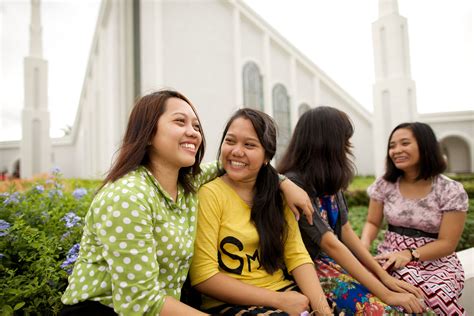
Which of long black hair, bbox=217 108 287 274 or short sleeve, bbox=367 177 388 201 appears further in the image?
short sleeve, bbox=367 177 388 201

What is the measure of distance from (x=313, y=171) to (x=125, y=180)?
115 centimetres

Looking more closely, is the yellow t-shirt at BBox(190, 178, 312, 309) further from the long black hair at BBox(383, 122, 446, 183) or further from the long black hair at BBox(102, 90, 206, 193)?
the long black hair at BBox(383, 122, 446, 183)

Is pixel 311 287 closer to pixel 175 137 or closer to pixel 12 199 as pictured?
Result: pixel 175 137

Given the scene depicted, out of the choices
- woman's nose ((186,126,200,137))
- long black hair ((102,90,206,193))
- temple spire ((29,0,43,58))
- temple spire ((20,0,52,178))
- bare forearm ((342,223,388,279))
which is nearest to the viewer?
long black hair ((102,90,206,193))

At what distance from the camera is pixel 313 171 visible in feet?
6.87

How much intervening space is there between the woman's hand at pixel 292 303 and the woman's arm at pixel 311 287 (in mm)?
82

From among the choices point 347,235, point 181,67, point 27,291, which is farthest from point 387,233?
point 181,67

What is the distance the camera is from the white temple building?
Answer: 1096 centimetres

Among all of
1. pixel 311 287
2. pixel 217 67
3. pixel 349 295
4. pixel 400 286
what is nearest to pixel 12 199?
pixel 311 287

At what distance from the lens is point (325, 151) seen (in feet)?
6.93

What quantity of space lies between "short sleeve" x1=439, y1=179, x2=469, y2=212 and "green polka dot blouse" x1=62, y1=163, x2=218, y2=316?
1865mm

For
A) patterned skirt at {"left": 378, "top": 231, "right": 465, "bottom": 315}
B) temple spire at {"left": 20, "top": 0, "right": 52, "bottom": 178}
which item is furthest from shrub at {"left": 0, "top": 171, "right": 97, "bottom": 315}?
temple spire at {"left": 20, "top": 0, "right": 52, "bottom": 178}

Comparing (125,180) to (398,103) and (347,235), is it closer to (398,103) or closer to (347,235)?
(347,235)

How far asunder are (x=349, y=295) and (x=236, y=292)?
0.69 meters
